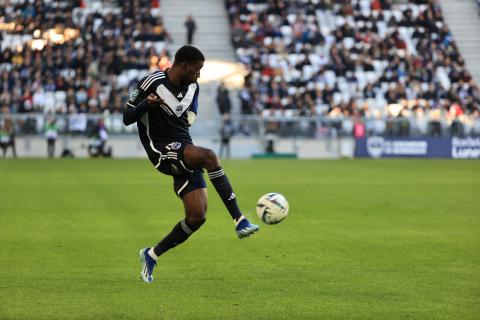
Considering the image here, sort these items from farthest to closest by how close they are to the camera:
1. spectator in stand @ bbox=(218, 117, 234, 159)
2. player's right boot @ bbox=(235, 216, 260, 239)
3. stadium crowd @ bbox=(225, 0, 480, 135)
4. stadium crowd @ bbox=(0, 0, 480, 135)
→ stadium crowd @ bbox=(225, 0, 480, 135), stadium crowd @ bbox=(0, 0, 480, 135), spectator in stand @ bbox=(218, 117, 234, 159), player's right boot @ bbox=(235, 216, 260, 239)

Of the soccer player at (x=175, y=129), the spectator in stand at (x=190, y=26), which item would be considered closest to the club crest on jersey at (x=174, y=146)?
the soccer player at (x=175, y=129)

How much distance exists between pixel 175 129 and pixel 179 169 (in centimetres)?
48

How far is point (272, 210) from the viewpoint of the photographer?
368 inches

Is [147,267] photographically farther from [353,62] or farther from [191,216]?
[353,62]

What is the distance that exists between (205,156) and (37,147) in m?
33.0

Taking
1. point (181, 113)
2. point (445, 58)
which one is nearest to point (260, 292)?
point (181, 113)

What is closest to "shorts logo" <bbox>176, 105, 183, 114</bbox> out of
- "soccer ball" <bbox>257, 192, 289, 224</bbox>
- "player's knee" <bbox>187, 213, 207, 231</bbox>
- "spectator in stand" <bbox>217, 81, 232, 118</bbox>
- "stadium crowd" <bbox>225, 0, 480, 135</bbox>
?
"player's knee" <bbox>187, 213, 207, 231</bbox>

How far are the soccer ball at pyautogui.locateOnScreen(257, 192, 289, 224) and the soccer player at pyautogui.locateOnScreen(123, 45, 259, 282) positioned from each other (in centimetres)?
51

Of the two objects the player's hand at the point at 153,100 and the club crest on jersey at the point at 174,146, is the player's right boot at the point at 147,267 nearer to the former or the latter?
the club crest on jersey at the point at 174,146

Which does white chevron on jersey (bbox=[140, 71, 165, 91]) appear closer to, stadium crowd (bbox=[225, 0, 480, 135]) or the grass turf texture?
the grass turf texture

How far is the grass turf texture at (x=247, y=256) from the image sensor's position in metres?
8.16

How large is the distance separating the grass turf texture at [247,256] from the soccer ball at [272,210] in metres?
0.65

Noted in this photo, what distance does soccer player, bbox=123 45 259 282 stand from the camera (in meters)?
9.26

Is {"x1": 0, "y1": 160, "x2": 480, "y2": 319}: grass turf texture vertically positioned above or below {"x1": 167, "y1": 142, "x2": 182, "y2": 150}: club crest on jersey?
below
